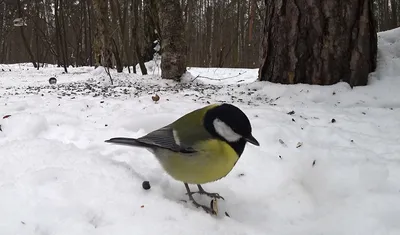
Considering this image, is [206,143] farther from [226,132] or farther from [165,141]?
[165,141]

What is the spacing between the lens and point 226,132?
1.75m

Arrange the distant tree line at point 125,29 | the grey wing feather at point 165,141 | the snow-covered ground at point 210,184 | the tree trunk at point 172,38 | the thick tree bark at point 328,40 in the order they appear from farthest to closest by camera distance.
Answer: the distant tree line at point 125,29, the tree trunk at point 172,38, the thick tree bark at point 328,40, the grey wing feather at point 165,141, the snow-covered ground at point 210,184

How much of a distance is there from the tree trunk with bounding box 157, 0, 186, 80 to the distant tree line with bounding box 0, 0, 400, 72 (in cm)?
20

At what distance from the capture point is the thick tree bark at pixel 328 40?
12.9 ft

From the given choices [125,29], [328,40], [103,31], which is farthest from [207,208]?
[125,29]

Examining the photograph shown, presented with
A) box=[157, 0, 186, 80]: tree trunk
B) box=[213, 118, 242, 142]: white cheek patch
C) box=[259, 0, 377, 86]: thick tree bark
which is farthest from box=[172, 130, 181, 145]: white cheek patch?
box=[157, 0, 186, 80]: tree trunk

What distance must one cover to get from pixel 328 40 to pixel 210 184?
244 centimetres

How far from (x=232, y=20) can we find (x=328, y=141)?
19060 mm

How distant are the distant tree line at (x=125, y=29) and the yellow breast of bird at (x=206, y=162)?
332 cm

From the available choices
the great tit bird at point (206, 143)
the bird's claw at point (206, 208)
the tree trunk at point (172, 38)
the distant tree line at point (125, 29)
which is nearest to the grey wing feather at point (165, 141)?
the great tit bird at point (206, 143)

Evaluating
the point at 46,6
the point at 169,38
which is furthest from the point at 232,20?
the point at 169,38

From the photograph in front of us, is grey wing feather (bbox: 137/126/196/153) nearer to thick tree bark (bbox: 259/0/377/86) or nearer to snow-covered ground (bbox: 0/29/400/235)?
snow-covered ground (bbox: 0/29/400/235)

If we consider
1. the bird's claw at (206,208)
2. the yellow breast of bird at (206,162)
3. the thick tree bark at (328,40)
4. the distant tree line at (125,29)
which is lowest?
the bird's claw at (206,208)

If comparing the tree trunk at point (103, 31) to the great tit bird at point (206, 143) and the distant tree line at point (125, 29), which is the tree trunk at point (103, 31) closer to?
the distant tree line at point (125, 29)
